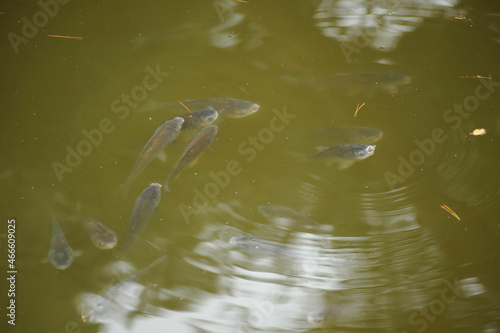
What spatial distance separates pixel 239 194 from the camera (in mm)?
2795

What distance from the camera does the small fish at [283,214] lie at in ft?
9.04

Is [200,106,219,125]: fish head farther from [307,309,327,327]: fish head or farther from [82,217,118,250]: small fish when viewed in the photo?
[307,309,327,327]: fish head

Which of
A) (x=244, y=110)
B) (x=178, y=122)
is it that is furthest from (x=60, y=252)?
(x=244, y=110)

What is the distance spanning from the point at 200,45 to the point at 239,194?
1196 millimetres

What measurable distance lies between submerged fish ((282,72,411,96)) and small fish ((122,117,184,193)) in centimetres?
91

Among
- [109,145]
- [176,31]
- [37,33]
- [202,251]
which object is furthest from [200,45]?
[202,251]

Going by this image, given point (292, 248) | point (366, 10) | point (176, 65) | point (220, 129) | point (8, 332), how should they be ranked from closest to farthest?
point (8, 332) → point (292, 248) → point (220, 129) → point (176, 65) → point (366, 10)

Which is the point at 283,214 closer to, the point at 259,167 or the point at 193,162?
the point at 259,167

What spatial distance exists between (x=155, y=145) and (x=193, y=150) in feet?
0.84

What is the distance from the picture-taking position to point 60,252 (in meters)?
2.60

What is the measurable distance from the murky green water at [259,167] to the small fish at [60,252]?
0.13ft

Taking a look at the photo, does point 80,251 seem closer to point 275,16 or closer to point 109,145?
point 109,145

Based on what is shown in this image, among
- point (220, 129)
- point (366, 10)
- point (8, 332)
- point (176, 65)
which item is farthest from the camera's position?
point (366, 10)

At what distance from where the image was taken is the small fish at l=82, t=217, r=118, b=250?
2621 mm
